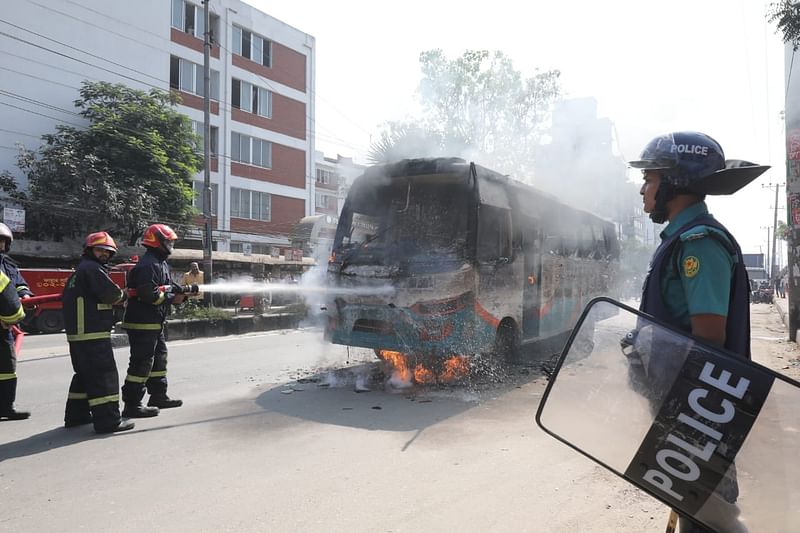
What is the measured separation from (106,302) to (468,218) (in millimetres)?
4027

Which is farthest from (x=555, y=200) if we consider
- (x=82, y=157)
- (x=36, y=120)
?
(x=36, y=120)

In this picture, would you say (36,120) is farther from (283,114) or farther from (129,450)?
(129,450)

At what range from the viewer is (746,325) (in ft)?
6.28

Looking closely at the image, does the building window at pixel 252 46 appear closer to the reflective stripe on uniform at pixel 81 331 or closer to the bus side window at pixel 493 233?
the bus side window at pixel 493 233

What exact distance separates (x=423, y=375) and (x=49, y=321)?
1181cm

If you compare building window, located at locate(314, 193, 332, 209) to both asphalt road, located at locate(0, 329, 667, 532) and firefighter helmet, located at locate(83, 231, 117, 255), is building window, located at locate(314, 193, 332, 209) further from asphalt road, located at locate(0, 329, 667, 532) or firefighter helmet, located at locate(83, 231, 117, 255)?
firefighter helmet, located at locate(83, 231, 117, 255)

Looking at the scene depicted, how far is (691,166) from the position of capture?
207cm

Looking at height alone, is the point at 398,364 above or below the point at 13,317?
below

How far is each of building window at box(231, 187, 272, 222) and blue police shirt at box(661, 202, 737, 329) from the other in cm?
3026

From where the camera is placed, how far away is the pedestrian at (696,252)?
5.91ft

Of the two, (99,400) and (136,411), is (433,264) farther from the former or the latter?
(99,400)

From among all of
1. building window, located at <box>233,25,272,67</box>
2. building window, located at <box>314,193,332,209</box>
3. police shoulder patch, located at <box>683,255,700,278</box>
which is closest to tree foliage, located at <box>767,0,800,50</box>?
police shoulder patch, located at <box>683,255,700,278</box>

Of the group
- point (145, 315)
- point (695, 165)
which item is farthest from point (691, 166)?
point (145, 315)

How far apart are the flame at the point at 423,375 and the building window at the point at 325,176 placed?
140 feet
